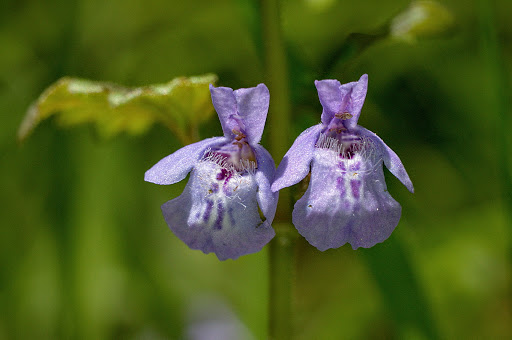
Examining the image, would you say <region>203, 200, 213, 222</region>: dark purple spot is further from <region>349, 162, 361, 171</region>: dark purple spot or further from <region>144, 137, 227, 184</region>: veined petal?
<region>349, 162, 361, 171</region>: dark purple spot

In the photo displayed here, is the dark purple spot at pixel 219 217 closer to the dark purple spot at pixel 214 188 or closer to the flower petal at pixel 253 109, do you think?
the dark purple spot at pixel 214 188

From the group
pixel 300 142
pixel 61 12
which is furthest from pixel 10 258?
pixel 300 142

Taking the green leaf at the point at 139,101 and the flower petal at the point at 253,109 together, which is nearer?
the flower petal at the point at 253,109

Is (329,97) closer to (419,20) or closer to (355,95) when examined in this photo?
(355,95)

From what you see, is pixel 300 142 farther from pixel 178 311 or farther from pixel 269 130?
pixel 178 311

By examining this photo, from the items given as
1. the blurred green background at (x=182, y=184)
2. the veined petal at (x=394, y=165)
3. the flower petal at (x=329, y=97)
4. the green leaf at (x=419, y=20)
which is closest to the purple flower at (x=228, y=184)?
the flower petal at (x=329, y=97)

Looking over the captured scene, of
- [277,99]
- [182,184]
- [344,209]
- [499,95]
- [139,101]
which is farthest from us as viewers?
[182,184]

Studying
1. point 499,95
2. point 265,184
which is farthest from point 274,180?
point 499,95
